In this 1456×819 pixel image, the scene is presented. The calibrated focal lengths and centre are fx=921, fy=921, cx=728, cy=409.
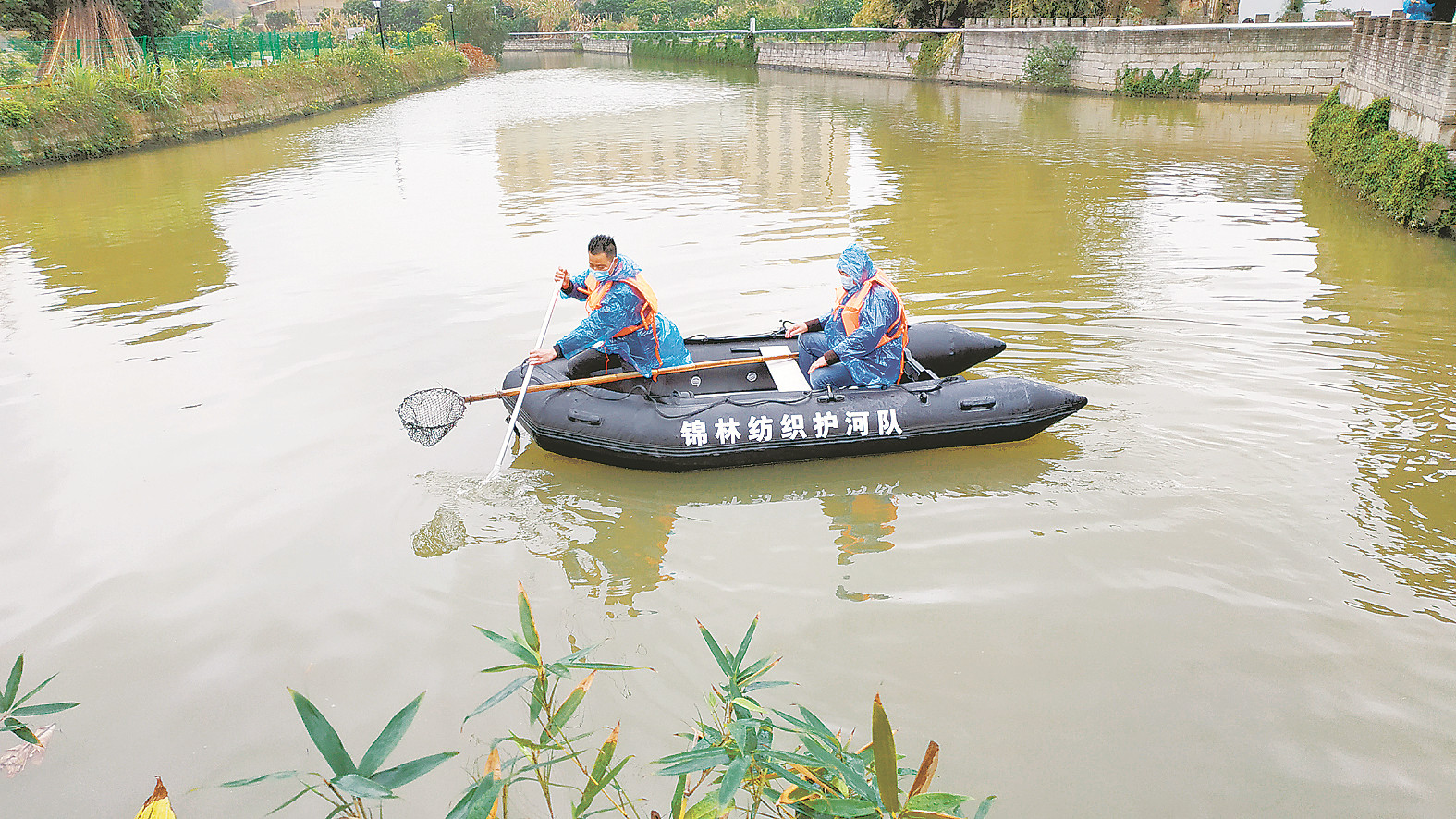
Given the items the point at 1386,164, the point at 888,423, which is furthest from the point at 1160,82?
the point at 888,423

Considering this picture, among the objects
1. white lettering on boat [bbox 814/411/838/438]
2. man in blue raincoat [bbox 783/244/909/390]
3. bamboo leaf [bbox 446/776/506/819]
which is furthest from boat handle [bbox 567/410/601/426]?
bamboo leaf [bbox 446/776/506/819]

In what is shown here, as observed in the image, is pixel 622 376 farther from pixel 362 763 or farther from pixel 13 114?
pixel 13 114

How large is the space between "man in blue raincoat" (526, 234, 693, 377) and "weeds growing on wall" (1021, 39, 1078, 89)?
21.9 m

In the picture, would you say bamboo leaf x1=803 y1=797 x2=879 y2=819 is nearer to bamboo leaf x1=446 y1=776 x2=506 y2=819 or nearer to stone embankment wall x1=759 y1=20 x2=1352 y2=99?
bamboo leaf x1=446 y1=776 x2=506 y2=819

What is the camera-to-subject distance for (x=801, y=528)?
4773mm

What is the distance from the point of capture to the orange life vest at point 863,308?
17.9 feet

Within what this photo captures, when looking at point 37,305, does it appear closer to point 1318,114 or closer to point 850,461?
point 850,461

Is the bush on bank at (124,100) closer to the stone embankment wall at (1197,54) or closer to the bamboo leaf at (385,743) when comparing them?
the bamboo leaf at (385,743)

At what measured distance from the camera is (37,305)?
332 inches

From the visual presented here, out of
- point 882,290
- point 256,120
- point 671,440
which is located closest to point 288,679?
point 671,440

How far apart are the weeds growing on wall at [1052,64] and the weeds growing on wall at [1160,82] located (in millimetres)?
1774

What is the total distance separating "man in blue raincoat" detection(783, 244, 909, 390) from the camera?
5418mm

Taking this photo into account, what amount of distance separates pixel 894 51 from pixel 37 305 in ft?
92.8

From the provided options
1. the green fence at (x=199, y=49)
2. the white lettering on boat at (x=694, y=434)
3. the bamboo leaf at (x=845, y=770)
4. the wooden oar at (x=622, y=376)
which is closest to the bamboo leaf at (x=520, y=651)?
the bamboo leaf at (x=845, y=770)
